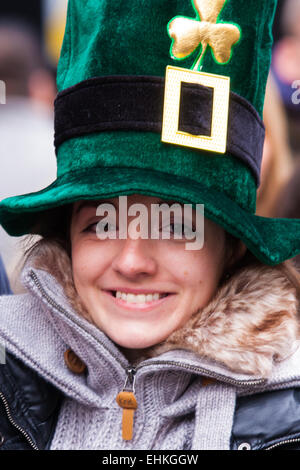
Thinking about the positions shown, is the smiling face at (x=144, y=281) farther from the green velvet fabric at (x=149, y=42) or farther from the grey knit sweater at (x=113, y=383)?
the green velvet fabric at (x=149, y=42)

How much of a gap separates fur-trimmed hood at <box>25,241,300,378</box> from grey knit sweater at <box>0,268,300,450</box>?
33mm

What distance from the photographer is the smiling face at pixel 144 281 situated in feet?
4.84

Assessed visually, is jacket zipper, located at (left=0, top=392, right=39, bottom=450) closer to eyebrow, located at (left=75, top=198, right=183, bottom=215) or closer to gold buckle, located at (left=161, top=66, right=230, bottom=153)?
eyebrow, located at (left=75, top=198, right=183, bottom=215)

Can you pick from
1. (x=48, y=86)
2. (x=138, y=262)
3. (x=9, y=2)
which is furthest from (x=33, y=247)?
(x=9, y=2)

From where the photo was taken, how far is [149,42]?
1.44 metres

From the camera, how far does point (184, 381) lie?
4.95ft

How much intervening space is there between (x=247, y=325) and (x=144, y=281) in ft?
0.93

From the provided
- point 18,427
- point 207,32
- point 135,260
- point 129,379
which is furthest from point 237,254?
point 18,427

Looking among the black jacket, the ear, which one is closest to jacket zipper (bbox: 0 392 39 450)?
the black jacket

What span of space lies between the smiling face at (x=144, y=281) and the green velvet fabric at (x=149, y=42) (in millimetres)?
338

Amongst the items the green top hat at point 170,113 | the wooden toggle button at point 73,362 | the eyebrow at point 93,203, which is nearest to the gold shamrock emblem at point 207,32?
the green top hat at point 170,113

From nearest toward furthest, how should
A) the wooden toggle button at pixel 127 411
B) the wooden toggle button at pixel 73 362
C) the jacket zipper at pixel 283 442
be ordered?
the jacket zipper at pixel 283 442 < the wooden toggle button at pixel 127 411 < the wooden toggle button at pixel 73 362
